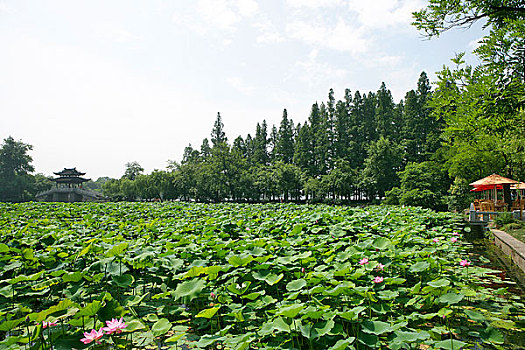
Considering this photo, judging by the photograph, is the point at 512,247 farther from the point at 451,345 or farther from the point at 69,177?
the point at 69,177

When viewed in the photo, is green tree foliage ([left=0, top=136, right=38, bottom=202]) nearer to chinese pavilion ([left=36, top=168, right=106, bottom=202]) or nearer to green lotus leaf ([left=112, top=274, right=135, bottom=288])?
chinese pavilion ([left=36, top=168, right=106, bottom=202])

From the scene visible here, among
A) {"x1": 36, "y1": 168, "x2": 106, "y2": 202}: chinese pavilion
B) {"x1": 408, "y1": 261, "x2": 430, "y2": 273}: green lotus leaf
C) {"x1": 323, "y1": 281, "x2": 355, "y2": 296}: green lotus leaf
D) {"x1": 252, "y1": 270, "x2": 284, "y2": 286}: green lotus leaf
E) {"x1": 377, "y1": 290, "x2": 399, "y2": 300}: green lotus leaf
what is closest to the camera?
{"x1": 323, "y1": 281, "x2": 355, "y2": 296}: green lotus leaf

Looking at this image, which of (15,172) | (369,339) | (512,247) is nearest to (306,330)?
(369,339)

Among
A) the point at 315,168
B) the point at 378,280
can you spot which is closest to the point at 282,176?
the point at 315,168

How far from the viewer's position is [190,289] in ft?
7.64

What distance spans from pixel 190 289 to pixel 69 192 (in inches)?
1746

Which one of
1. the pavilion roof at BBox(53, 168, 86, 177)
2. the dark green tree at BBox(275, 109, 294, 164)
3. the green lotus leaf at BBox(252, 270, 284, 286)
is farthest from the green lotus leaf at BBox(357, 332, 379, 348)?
the pavilion roof at BBox(53, 168, 86, 177)

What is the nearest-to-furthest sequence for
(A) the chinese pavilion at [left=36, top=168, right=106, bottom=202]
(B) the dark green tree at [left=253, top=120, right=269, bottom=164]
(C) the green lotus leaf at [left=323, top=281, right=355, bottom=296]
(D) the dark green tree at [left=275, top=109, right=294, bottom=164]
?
(C) the green lotus leaf at [left=323, top=281, right=355, bottom=296], (A) the chinese pavilion at [left=36, top=168, right=106, bottom=202], (D) the dark green tree at [left=275, top=109, right=294, bottom=164], (B) the dark green tree at [left=253, top=120, right=269, bottom=164]

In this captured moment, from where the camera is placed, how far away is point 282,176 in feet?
104

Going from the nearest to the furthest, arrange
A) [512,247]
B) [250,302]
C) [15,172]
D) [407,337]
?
1. [407,337]
2. [250,302]
3. [512,247]
4. [15,172]

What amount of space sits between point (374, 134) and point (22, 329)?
37017 mm

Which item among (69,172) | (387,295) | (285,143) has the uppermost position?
(285,143)

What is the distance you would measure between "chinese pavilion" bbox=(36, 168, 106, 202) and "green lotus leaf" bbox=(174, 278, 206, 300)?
43.9m

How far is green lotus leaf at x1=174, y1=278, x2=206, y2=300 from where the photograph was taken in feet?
7.36
